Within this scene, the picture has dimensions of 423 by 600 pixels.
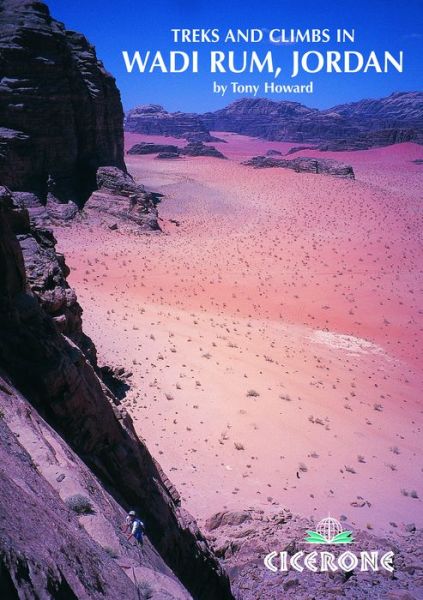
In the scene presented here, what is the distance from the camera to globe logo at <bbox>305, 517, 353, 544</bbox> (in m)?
7.08

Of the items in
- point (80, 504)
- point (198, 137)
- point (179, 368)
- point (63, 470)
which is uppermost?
point (198, 137)

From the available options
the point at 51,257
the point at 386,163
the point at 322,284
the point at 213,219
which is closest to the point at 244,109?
the point at 386,163

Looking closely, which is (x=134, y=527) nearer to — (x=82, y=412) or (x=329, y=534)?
(x=82, y=412)

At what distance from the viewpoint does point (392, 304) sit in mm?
20953

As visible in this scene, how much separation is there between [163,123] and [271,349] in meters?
120

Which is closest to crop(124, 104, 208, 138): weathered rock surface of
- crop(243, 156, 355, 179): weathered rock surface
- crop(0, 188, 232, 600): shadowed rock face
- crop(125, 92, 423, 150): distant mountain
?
crop(125, 92, 423, 150): distant mountain

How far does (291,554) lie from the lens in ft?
22.0

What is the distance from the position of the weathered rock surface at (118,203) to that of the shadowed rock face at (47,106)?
916 millimetres

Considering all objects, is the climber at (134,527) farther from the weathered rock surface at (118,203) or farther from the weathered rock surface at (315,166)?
the weathered rock surface at (315,166)

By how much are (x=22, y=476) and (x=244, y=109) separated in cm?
16096

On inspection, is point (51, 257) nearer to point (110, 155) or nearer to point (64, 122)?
point (64, 122)

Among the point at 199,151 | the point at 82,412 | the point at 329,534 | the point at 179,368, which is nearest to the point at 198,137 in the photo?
the point at 199,151

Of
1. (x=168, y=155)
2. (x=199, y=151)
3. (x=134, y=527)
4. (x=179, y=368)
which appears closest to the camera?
(x=134, y=527)

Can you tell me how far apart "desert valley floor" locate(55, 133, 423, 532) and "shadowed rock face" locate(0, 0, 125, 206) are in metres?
3.98
